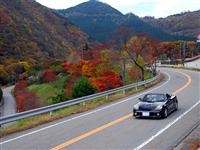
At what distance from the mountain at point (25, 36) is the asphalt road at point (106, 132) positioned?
12356cm

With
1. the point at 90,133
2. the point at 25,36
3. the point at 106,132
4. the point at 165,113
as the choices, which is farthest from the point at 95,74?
the point at 25,36

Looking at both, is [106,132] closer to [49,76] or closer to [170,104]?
[170,104]

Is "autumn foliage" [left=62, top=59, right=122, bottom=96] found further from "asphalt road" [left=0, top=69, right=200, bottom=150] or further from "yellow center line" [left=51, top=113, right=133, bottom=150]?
"yellow center line" [left=51, top=113, right=133, bottom=150]

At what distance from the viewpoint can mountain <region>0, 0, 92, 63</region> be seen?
149 m

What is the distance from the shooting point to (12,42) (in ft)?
497

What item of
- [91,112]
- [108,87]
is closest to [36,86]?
[108,87]

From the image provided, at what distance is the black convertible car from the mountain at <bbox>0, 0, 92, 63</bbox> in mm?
123003

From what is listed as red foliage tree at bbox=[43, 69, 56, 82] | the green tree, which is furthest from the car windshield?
red foliage tree at bbox=[43, 69, 56, 82]

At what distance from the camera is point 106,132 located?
49.3 feet

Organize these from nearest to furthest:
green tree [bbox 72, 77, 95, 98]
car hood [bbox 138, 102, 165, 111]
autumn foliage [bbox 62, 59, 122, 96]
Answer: car hood [bbox 138, 102, 165, 111] → green tree [bbox 72, 77, 95, 98] → autumn foliage [bbox 62, 59, 122, 96]

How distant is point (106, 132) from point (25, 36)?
152 m

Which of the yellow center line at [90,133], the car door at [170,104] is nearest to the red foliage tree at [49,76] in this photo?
the car door at [170,104]

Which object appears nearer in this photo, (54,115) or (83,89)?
(54,115)

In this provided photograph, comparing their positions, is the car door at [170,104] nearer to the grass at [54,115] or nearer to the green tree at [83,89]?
the grass at [54,115]
